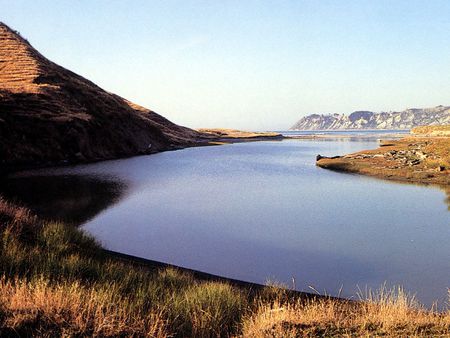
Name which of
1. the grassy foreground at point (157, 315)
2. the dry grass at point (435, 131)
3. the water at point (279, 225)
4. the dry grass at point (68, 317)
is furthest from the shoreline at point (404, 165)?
the dry grass at point (435, 131)

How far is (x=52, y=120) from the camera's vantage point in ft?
189

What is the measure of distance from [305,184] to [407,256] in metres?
20.0

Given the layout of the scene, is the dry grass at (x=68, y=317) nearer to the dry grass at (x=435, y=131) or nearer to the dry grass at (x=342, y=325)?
the dry grass at (x=342, y=325)

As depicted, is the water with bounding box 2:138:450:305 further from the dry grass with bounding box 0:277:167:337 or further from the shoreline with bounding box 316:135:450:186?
the dry grass with bounding box 0:277:167:337

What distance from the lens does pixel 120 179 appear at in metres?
37.7

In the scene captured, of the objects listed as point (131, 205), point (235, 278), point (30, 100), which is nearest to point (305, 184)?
point (131, 205)

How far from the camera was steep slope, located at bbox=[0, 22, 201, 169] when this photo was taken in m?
50.6

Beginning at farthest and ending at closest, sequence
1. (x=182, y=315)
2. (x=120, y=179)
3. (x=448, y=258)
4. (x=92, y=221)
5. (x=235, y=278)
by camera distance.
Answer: (x=120, y=179), (x=92, y=221), (x=448, y=258), (x=235, y=278), (x=182, y=315)

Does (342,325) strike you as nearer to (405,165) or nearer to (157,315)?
(157,315)

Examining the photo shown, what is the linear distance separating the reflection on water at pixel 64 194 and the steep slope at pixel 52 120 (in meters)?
12.8

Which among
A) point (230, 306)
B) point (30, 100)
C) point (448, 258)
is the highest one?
point (30, 100)

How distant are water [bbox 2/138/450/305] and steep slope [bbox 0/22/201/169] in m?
16.3

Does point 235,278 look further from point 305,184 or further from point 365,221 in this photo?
point 305,184

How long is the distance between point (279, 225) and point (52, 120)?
48.5 metres
